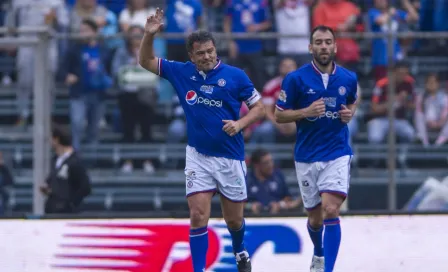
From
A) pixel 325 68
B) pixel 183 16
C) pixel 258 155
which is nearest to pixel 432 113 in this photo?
pixel 258 155

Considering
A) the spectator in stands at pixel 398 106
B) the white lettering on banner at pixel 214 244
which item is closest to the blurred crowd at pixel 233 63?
the spectator in stands at pixel 398 106

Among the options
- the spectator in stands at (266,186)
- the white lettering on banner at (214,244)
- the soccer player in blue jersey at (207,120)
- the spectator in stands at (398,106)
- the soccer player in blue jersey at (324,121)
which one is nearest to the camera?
the soccer player in blue jersey at (207,120)

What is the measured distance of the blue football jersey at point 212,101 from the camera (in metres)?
9.46

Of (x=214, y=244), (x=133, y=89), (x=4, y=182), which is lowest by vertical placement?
(x=214, y=244)

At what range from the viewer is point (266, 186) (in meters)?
13.0

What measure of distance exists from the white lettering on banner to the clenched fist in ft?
6.42

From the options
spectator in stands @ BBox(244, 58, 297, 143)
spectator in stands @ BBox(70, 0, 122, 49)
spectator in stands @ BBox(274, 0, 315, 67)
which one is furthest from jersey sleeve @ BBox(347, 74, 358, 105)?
spectator in stands @ BBox(70, 0, 122, 49)

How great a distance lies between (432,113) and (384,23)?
1.54 m

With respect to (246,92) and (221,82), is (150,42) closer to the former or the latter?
(221,82)

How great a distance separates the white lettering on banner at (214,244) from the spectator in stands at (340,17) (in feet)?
10.3

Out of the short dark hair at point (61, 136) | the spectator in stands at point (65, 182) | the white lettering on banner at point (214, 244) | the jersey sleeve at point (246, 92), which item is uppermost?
the jersey sleeve at point (246, 92)

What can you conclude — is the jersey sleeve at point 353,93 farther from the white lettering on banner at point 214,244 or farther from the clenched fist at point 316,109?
the white lettering on banner at point 214,244

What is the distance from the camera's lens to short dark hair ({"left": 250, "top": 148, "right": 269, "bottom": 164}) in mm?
12977

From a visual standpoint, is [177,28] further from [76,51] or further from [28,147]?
[28,147]
